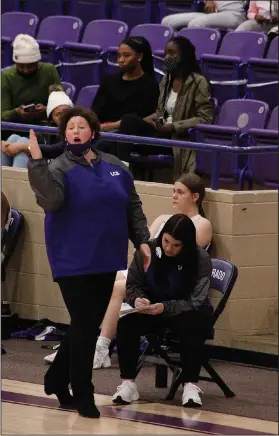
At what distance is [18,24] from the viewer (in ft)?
37.8

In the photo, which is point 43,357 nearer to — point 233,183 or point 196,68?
point 233,183

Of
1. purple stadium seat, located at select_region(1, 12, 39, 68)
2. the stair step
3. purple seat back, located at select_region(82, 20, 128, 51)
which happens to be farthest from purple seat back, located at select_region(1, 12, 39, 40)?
the stair step

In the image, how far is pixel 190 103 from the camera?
8.21 metres

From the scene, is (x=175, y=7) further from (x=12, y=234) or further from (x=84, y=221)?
(x=84, y=221)

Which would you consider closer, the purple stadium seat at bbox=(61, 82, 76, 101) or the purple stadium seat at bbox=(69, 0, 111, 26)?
the purple stadium seat at bbox=(61, 82, 76, 101)

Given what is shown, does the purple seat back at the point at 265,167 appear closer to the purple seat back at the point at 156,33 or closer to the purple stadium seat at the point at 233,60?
the purple stadium seat at the point at 233,60

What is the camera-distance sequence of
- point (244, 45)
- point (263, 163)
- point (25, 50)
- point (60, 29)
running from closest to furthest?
1. point (263, 163)
2. point (25, 50)
3. point (244, 45)
4. point (60, 29)

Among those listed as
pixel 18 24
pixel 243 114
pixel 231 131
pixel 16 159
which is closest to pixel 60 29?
pixel 18 24

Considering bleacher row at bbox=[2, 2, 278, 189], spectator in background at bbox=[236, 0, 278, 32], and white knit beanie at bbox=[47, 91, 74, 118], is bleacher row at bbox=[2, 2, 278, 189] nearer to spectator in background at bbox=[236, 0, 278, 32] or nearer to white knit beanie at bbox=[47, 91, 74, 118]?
spectator in background at bbox=[236, 0, 278, 32]

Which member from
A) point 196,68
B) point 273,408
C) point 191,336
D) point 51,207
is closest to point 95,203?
point 51,207

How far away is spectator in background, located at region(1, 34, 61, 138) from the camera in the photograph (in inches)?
358

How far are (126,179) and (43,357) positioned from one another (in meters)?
1.84

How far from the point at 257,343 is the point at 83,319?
65.1 inches

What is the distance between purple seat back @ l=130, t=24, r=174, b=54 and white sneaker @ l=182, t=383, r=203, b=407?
4503 mm
